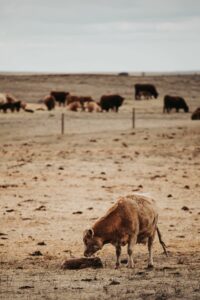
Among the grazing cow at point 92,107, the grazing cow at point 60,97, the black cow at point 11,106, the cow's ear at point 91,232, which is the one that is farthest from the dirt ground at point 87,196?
the grazing cow at point 60,97

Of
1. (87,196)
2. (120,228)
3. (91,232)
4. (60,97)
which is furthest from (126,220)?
(60,97)

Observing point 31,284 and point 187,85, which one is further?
point 187,85

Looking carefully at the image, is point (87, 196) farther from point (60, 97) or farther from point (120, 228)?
point (60, 97)

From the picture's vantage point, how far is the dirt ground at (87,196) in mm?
8523

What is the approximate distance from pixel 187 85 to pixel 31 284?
83.3m

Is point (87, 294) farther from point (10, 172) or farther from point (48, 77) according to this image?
point (48, 77)

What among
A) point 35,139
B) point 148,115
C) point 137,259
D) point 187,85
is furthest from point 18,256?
point 187,85

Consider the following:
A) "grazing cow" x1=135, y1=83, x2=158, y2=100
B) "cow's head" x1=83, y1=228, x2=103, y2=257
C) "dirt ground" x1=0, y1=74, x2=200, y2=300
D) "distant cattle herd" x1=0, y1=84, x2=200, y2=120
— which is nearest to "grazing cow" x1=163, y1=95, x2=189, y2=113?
"distant cattle herd" x1=0, y1=84, x2=200, y2=120

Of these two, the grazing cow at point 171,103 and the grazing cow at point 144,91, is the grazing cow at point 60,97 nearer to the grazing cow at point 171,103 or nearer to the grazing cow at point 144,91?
the grazing cow at point 144,91

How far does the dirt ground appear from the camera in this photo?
8523mm

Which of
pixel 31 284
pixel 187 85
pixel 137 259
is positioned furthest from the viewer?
pixel 187 85

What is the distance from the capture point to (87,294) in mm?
7828

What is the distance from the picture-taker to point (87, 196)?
18391 millimetres

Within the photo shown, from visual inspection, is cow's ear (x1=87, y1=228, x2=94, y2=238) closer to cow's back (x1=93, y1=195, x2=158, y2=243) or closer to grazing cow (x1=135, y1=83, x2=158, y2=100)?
cow's back (x1=93, y1=195, x2=158, y2=243)
